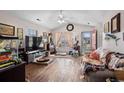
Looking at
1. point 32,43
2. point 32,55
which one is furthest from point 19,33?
point 32,55

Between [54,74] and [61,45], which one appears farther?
[61,45]

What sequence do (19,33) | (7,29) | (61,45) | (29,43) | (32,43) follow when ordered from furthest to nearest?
1. (61,45)
2. (32,43)
3. (29,43)
4. (19,33)
5. (7,29)

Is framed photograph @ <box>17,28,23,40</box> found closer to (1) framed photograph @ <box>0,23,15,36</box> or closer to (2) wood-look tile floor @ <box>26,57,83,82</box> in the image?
(1) framed photograph @ <box>0,23,15,36</box>

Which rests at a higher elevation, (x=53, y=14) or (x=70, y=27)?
(x=53, y=14)

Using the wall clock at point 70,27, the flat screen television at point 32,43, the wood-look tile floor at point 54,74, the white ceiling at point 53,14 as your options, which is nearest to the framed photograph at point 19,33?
the flat screen television at point 32,43

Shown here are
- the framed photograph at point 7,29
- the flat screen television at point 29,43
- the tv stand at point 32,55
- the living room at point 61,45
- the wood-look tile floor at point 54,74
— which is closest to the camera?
the living room at point 61,45

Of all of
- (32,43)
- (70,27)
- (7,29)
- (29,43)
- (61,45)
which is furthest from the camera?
(61,45)

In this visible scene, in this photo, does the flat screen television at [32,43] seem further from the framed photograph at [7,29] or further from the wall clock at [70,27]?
the wall clock at [70,27]

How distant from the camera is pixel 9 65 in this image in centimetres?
226

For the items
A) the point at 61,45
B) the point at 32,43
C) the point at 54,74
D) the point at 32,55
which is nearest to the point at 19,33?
the point at 32,43

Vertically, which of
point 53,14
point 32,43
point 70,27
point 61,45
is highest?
point 53,14

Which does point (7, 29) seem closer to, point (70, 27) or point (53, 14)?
point (53, 14)

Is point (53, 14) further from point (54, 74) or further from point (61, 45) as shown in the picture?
point (61, 45)
